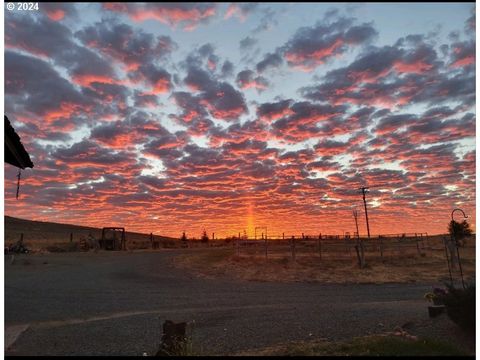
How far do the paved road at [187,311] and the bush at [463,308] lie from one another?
6.09 ft

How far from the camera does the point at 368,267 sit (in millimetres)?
28000

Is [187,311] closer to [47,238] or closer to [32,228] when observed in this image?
[47,238]

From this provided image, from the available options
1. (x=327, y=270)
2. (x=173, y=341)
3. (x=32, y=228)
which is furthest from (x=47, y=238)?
(x=173, y=341)

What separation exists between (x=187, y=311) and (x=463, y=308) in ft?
26.8

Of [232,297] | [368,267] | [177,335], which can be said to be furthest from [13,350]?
[368,267]

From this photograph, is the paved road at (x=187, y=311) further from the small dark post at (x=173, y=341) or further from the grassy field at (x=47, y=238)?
the grassy field at (x=47, y=238)

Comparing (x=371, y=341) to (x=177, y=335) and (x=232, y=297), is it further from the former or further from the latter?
(x=232, y=297)

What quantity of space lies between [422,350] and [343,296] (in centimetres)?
990

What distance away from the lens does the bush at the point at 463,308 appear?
812 cm

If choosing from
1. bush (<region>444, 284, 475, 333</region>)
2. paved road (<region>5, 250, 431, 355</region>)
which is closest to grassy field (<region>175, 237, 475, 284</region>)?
paved road (<region>5, 250, 431, 355</region>)

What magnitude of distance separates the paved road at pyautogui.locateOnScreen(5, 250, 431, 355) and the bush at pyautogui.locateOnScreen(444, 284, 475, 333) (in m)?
1.86

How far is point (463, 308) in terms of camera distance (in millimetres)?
8336

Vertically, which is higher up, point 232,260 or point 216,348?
point 232,260

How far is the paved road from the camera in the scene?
9.38m
